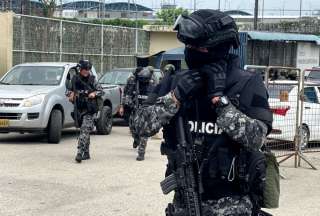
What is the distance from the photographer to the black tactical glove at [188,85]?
320 centimetres

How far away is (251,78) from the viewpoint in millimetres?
3303

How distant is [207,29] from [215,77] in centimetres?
25

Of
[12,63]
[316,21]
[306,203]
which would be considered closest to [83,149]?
[306,203]

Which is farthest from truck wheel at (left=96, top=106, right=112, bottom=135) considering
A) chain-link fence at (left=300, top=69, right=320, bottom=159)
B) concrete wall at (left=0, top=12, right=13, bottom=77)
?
concrete wall at (left=0, top=12, right=13, bottom=77)

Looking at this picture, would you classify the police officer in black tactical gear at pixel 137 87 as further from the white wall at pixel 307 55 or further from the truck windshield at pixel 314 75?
the white wall at pixel 307 55

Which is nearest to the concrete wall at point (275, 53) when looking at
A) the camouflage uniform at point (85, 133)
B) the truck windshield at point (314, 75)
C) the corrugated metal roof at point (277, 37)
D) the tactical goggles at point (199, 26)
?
the corrugated metal roof at point (277, 37)

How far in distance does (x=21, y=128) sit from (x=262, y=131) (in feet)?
31.6

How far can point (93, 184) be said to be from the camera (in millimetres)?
8406

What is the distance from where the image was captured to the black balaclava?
3.26m

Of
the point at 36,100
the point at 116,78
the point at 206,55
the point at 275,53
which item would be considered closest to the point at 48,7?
the point at 275,53

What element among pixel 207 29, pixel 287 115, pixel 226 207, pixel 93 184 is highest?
pixel 207 29

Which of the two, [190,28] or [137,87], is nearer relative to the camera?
[190,28]

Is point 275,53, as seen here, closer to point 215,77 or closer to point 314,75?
point 314,75

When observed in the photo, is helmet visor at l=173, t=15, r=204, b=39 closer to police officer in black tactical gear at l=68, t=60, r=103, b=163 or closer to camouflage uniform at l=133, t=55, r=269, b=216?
camouflage uniform at l=133, t=55, r=269, b=216
